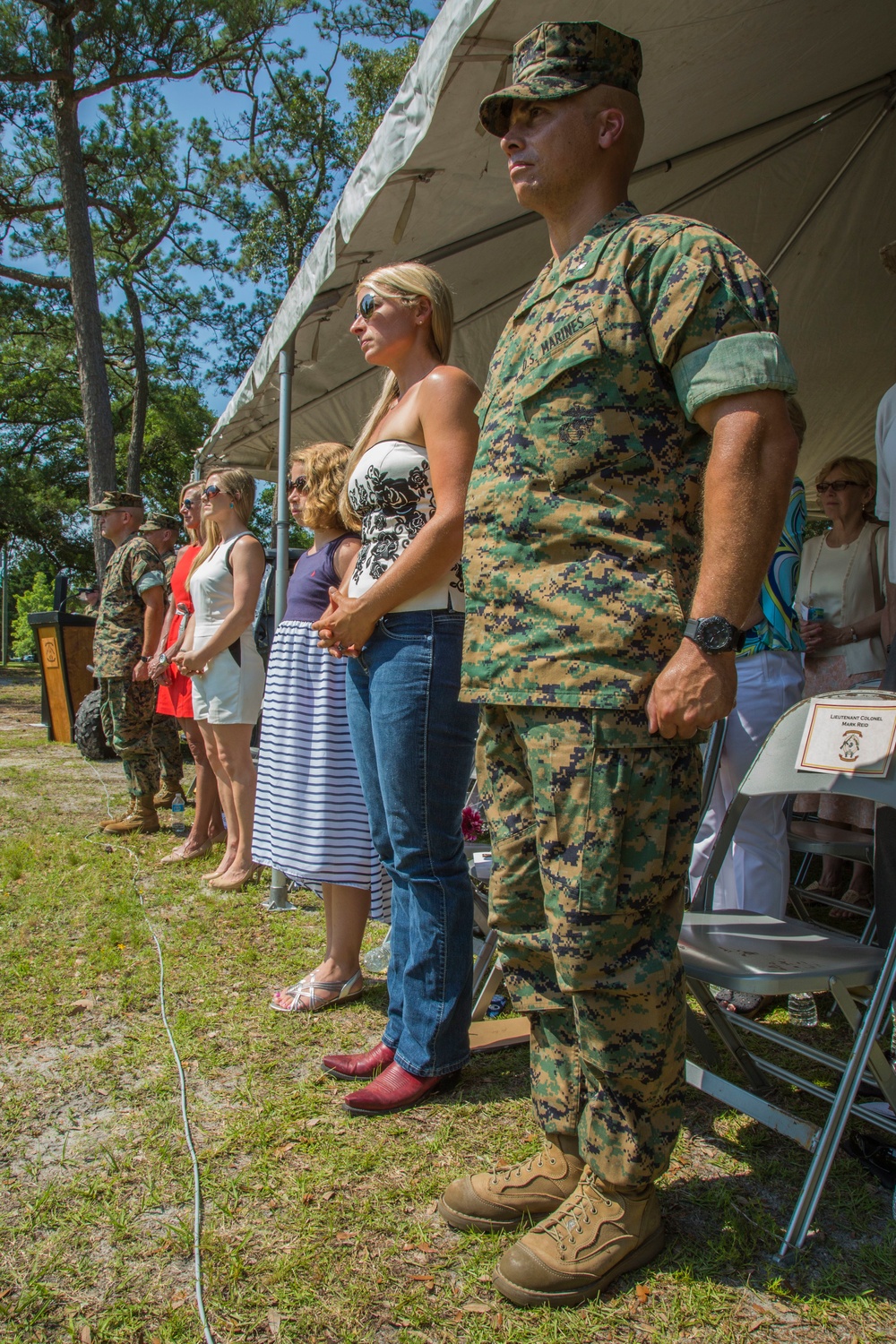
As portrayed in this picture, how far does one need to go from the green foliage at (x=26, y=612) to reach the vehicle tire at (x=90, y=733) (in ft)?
72.3

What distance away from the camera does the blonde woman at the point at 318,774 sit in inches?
115

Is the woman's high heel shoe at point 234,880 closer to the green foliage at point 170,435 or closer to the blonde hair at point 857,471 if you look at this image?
the blonde hair at point 857,471

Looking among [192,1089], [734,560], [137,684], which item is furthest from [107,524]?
[734,560]

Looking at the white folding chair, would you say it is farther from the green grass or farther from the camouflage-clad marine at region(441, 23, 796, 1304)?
the camouflage-clad marine at region(441, 23, 796, 1304)

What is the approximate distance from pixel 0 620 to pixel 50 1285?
29.1m

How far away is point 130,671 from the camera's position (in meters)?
5.79

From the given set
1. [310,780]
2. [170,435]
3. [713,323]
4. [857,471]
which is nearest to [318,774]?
[310,780]

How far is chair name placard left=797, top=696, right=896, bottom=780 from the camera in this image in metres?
1.93

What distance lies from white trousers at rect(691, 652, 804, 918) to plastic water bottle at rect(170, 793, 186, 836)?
3.77 m

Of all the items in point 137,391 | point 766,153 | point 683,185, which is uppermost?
point 137,391

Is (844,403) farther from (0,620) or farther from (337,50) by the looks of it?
(0,620)

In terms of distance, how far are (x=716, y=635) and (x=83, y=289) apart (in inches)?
574

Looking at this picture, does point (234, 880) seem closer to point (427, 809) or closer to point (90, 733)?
point (427, 809)

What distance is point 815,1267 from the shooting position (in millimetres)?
1735
